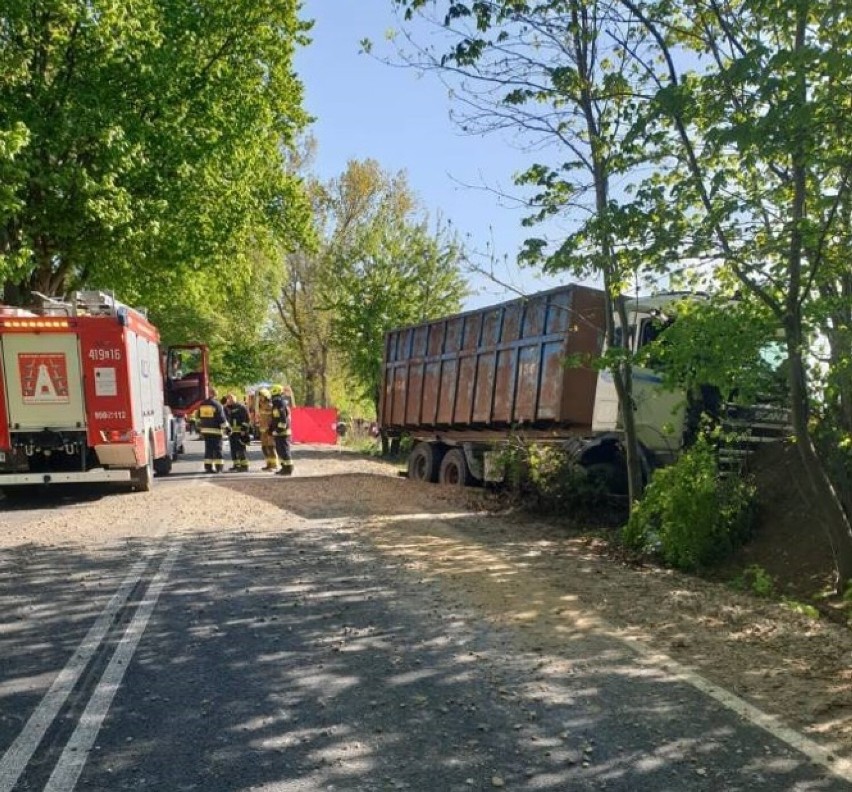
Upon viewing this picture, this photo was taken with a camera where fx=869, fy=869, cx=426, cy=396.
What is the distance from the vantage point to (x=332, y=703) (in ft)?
14.4

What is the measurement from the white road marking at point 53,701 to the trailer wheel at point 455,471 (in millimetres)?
9518

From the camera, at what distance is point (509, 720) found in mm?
4168

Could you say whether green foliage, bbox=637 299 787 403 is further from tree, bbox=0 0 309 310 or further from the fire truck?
tree, bbox=0 0 309 310

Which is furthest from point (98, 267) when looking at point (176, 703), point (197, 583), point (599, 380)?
point (176, 703)

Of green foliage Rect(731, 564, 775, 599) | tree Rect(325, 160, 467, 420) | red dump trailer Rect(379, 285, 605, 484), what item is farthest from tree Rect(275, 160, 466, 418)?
green foliage Rect(731, 564, 775, 599)

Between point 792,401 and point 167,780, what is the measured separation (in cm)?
580

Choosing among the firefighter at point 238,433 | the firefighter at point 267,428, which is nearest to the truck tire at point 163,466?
the firefighter at point 238,433

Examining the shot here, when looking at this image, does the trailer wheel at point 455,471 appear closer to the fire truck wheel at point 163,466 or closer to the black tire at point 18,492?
the fire truck wheel at point 163,466

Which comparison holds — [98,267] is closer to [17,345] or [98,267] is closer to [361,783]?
[17,345]

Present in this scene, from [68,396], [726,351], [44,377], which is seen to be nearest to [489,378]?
[68,396]

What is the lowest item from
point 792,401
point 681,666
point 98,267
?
point 681,666

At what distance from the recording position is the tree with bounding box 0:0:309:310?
683 inches

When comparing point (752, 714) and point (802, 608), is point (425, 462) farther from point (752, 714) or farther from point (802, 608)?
point (752, 714)

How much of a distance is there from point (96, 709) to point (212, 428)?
1370cm
